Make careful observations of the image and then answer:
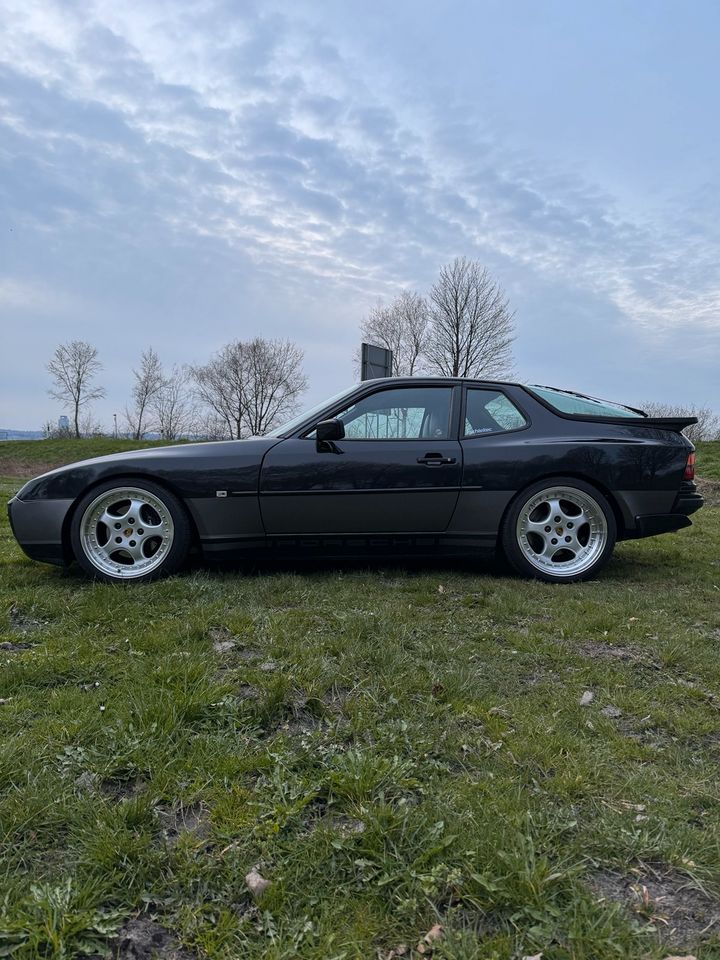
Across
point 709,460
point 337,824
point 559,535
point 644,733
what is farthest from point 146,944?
point 709,460

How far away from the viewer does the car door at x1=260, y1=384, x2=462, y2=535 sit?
374 centimetres

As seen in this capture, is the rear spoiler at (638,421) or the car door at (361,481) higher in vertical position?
the rear spoiler at (638,421)

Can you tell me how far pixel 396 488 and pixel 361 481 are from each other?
0.23 metres

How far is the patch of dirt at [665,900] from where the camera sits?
1.24 m

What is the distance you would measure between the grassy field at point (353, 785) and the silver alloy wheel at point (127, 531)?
0.60 meters

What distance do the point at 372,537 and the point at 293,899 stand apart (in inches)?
103

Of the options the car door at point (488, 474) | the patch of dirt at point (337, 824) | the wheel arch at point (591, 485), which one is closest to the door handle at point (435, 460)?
the car door at point (488, 474)

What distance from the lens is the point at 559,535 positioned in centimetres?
401

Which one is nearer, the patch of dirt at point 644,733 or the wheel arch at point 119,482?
the patch of dirt at point 644,733

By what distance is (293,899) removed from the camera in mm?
1293

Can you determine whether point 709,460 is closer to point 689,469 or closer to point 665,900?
point 689,469

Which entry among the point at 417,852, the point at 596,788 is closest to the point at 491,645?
the point at 596,788

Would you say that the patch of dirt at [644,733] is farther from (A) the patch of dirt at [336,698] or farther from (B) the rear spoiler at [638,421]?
(B) the rear spoiler at [638,421]

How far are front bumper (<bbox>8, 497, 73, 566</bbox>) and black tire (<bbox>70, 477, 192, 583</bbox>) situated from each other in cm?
8
